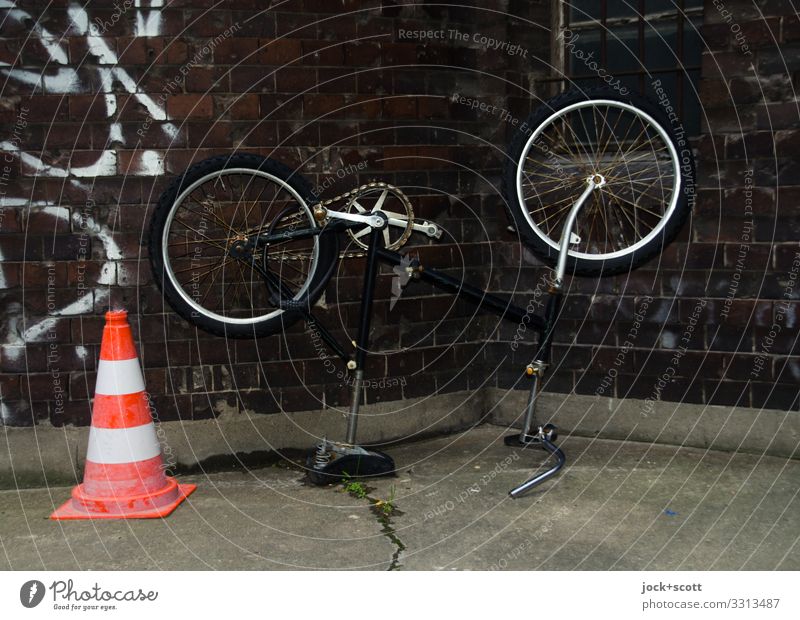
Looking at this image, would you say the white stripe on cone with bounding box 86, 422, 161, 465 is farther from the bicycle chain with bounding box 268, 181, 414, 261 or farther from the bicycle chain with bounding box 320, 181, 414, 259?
the bicycle chain with bounding box 320, 181, 414, 259

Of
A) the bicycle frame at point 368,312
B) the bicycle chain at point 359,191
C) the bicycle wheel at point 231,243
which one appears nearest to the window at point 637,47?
the bicycle frame at point 368,312

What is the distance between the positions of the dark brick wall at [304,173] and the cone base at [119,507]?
73 cm

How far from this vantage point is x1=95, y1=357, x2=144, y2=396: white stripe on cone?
16.8ft

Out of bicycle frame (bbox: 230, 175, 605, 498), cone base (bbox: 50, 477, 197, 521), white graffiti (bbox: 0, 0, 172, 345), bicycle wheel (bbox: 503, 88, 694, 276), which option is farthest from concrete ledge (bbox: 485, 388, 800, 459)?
white graffiti (bbox: 0, 0, 172, 345)

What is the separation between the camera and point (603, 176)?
5.97 meters

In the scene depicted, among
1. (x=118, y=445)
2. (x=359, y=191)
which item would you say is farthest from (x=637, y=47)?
(x=118, y=445)

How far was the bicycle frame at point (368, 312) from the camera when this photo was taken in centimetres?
555

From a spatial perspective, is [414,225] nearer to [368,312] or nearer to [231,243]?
[368,312]

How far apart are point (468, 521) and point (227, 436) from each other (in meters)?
1.69

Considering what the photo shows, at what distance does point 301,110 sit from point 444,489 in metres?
2.32

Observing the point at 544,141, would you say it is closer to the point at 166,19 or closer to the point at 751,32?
the point at 751,32

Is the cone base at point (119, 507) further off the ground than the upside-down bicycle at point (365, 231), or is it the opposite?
the upside-down bicycle at point (365, 231)

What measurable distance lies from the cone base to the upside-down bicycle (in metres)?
0.83

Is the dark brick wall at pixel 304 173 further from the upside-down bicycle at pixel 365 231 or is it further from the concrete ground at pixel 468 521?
the concrete ground at pixel 468 521
